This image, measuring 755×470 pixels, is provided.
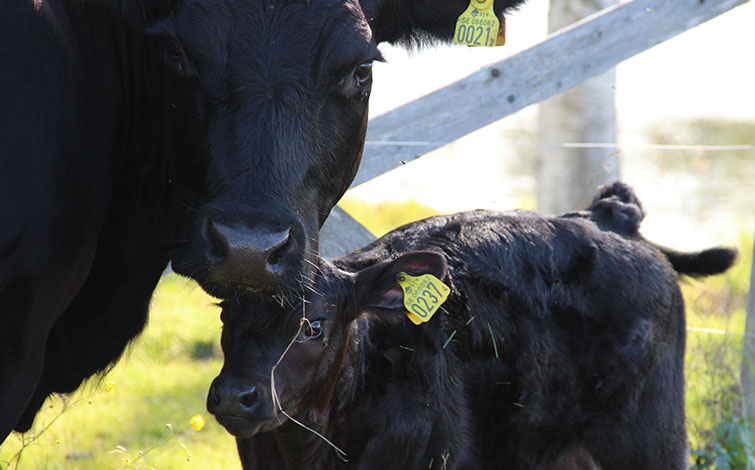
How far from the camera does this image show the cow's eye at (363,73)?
9.31 feet

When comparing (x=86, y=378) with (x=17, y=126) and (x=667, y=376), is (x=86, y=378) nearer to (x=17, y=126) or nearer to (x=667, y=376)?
(x=17, y=126)

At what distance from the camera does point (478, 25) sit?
3.44m

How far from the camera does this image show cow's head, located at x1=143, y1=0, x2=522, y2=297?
243 centimetres

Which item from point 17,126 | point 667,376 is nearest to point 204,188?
point 17,126

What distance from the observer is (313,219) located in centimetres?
276

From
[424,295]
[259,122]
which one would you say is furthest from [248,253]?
[424,295]

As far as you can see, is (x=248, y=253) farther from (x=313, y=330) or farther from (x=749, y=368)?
(x=749, y=368)

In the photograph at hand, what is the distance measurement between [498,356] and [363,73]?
162cm

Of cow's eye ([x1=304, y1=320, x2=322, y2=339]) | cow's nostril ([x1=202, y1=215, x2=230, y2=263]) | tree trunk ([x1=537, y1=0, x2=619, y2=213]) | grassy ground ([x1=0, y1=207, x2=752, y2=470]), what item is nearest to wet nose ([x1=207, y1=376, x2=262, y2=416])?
cow's eye ([x1=304, y1=320, x2=322, y2=339])

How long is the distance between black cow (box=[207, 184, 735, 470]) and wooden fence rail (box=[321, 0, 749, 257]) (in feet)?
1.32

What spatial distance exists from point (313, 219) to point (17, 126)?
0.89m

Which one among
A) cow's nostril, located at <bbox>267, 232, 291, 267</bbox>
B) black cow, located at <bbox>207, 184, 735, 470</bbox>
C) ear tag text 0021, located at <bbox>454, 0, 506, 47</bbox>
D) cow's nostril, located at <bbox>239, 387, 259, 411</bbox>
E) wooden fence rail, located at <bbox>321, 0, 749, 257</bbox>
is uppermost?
ear tag text 0021, located at <bbox>454, 0, 506, 47</bbox>

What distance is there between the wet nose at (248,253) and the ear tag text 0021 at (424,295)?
3.23 feet

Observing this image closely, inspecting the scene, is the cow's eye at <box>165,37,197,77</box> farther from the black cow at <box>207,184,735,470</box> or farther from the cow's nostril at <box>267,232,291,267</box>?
the black cow at <box>207,184,735,470</box>
